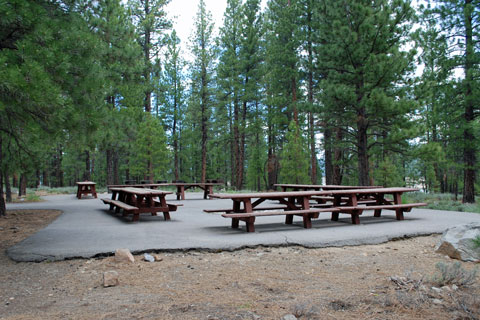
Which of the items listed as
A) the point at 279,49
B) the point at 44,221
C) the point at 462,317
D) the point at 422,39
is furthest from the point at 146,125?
the point at 462,317

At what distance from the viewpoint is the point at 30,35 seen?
4551 millimetres

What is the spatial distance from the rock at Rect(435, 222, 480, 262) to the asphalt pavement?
0.95 metres

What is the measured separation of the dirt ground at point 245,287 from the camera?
2.87m

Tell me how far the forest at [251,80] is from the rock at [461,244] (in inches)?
226

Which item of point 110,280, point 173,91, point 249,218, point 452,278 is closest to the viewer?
point 452,278

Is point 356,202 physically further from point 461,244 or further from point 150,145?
point 150,145

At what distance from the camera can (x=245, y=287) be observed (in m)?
3.52

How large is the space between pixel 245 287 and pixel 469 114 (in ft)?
48.4

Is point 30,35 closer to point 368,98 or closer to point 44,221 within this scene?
point 44,221

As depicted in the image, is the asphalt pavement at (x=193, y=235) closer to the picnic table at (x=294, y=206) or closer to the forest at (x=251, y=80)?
the picnic table at (x=294, y=206)

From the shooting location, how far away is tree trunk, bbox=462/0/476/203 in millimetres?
13266

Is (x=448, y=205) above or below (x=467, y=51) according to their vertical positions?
below

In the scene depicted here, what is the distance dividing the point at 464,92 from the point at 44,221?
16.0 m

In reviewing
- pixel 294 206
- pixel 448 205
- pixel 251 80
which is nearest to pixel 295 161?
pixel 448 205
